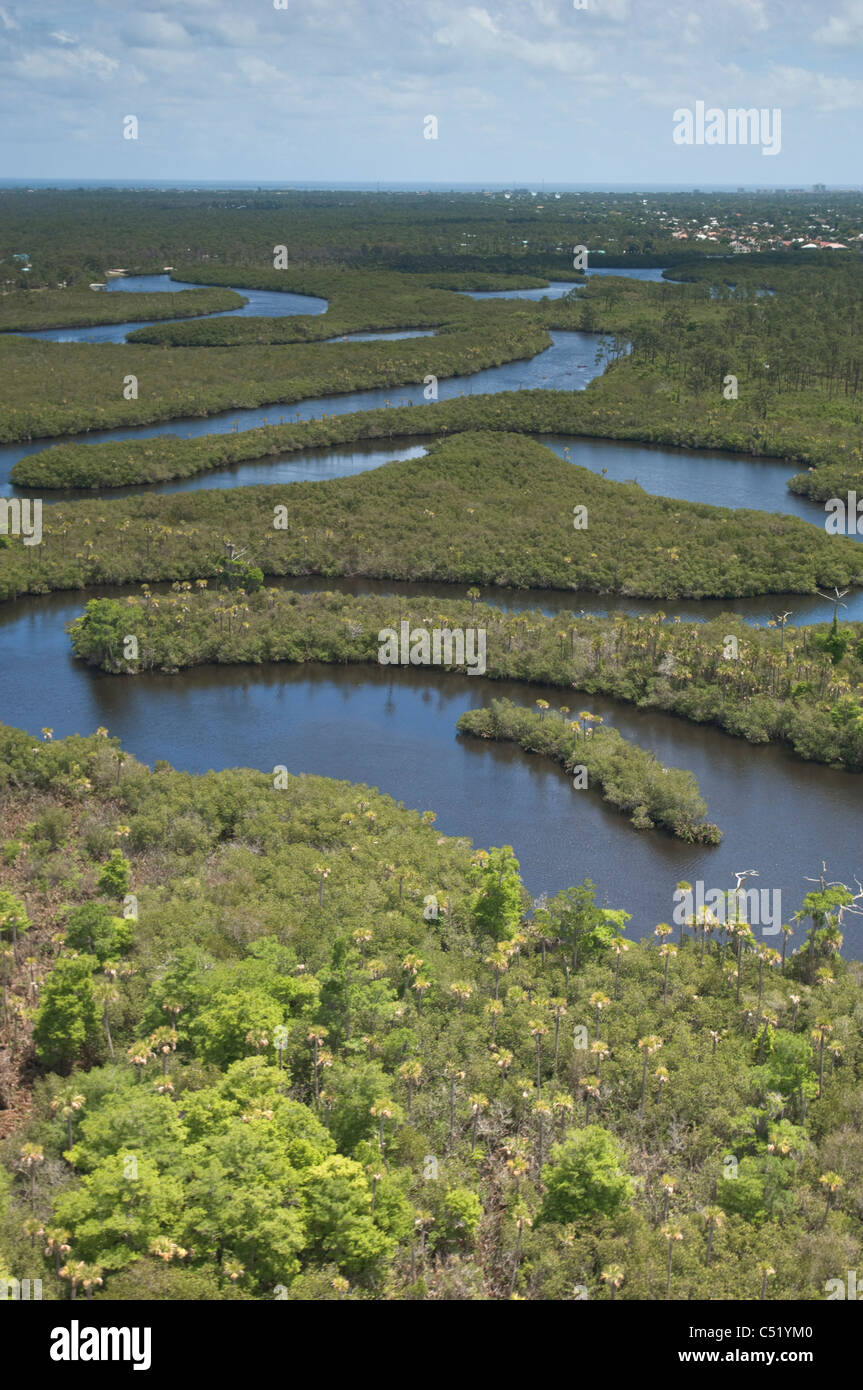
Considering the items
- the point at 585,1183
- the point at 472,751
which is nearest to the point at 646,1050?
the point at 585,1183

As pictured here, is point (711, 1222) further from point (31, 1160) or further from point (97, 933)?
point (97, 933)

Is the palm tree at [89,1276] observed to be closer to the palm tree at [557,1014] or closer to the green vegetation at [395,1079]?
the green vegetation at [395,1079]

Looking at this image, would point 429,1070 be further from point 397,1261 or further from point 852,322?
point 852,322

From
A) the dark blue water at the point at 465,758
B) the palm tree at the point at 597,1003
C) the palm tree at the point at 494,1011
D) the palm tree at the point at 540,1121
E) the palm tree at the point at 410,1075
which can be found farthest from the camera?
the dark blue water at the point at 465,758

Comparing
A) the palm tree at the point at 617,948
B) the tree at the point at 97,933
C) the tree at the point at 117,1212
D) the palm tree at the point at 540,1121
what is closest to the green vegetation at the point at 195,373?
the tree at the point at 97,933

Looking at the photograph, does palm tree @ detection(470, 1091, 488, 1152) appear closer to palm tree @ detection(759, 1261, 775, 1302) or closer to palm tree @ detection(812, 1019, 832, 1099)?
palm tree @ detection(759, 1261, 775, 1302)
